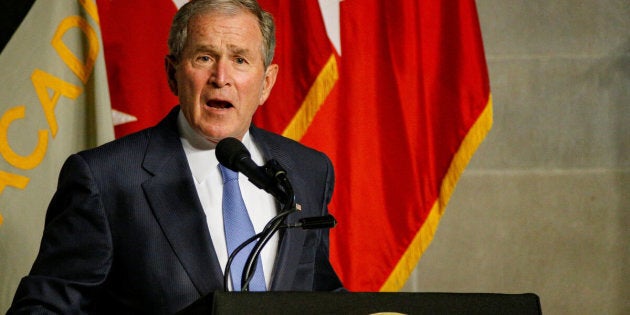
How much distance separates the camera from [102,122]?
2.86m

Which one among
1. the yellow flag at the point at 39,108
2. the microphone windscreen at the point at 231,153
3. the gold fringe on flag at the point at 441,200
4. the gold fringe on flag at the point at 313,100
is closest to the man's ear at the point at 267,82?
the microphone windscreen at the point at 231,153

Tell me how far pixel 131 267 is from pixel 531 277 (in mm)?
2366

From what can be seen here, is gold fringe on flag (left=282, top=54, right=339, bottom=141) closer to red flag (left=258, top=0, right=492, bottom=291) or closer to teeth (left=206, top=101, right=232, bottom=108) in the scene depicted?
red flag (left=258, top=0, right=492, bottom=291)

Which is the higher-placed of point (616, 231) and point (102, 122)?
point (102, 122)

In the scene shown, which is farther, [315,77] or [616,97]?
[616,97]

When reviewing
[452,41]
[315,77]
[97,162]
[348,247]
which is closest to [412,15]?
[452,41]

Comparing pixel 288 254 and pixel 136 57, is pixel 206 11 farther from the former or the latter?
pixel 136 57

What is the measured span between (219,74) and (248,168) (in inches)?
18.9

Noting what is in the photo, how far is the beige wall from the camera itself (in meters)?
3.50

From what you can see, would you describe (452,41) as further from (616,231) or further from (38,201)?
(38,201)

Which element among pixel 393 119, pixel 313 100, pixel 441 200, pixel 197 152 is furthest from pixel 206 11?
pixel 441 200

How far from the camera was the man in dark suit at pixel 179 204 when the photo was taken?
1.56 metres

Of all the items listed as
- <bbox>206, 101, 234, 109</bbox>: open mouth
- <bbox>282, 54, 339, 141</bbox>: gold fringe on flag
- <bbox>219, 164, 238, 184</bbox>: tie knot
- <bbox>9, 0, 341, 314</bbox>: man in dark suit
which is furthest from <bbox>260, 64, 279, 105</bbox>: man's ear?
<bbox>282, 54, 339, 141</bbox>: gold fringe on flag

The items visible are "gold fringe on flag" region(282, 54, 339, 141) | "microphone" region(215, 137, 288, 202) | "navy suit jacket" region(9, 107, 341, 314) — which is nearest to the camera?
"microphone" region(215, 137, 288, 202)
